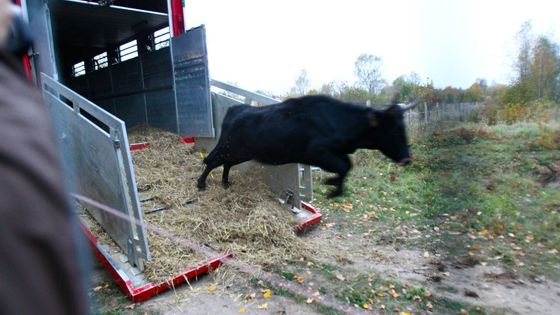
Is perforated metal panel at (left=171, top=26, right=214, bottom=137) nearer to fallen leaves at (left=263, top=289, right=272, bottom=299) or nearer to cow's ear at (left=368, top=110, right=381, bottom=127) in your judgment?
fallen leaves at (left=263, top=289, right=272, bottom=299)

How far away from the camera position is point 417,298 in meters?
3.27

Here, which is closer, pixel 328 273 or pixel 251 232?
pixel 328 273

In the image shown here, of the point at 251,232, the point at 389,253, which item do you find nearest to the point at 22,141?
the point at 251,232

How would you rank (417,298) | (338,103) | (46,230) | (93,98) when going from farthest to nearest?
(93,98) → (417,298) → (338,103) → (46,230)

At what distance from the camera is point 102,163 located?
11.9 ft

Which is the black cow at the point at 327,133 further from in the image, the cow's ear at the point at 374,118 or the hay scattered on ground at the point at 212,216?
the hay scattered on ground at the point at 212,216

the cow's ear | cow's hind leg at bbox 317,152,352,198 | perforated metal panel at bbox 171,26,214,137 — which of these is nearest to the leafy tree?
the cow's ear

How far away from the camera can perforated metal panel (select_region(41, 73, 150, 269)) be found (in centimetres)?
324

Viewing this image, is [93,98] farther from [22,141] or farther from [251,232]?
[22,141]

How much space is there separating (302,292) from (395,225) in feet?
8.34

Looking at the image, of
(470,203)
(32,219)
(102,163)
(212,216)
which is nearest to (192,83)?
(212,216)

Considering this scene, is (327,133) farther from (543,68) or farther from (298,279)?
(543,68)

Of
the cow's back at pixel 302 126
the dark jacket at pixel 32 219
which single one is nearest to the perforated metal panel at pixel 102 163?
the cow's back at pixel 302 126

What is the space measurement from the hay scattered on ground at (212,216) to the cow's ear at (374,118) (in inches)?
82.0
